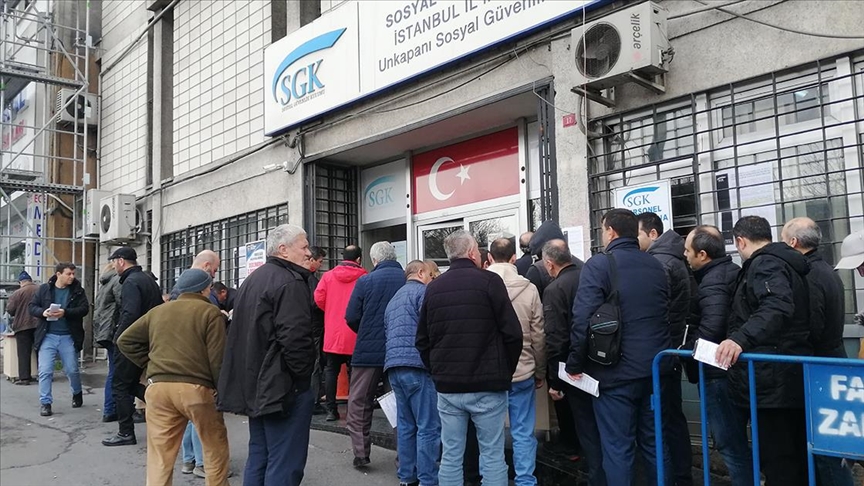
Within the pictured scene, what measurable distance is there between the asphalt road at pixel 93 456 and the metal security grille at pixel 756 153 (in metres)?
3.00

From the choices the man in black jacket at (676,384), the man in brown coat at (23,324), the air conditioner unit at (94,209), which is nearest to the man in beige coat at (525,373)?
the man in black jacket at (676,384)

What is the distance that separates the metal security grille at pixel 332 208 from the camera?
9.23 meters

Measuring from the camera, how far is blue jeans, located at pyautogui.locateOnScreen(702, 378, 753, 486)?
3.90 metres

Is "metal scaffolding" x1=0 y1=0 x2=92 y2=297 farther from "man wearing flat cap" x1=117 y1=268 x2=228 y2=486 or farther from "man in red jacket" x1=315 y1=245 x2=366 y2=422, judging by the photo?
"man wearing flat cap" x1=117 y1=268 x2=228 y2=486

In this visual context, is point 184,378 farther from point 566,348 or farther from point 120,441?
point 120,441

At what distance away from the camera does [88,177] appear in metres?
14.4

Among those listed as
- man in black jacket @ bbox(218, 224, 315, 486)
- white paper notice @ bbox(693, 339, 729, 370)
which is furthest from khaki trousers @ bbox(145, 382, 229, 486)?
white paper notice @ bbox(693, 339, 729, 370)

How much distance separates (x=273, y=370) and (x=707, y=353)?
8.06ft

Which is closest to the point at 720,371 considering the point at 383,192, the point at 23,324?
the point at 383,192

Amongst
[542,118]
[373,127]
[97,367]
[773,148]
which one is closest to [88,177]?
[97,367]

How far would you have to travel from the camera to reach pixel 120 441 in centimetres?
654

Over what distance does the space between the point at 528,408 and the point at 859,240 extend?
2.33 m

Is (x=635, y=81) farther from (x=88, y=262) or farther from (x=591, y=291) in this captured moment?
(x=88, y=262)

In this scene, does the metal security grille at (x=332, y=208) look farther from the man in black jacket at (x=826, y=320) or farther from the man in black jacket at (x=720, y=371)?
the man in black jacket at (x=826, y=320)
